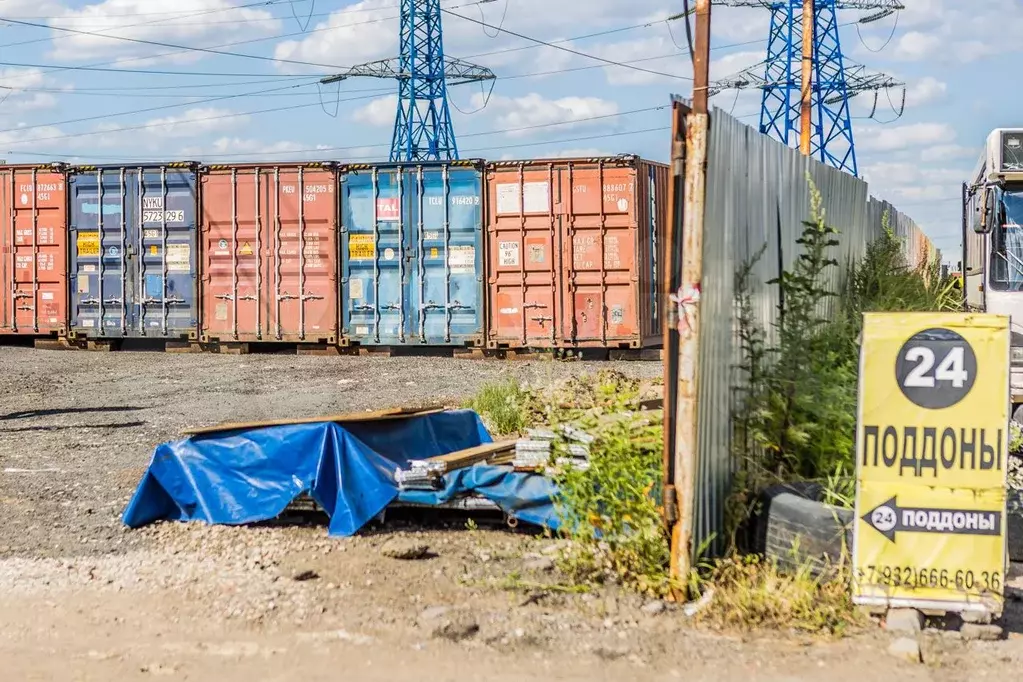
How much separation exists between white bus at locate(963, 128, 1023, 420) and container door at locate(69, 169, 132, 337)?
14973 mm

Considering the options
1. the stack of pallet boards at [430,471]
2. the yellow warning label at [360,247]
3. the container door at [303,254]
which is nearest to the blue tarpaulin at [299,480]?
the stack of pallet boards at [430,471]

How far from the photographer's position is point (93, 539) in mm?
7586

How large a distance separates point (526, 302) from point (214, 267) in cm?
559

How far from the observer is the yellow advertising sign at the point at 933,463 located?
5.54 m

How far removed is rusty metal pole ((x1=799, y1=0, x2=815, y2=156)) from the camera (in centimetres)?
2081

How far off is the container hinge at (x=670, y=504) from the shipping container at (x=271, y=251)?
15329mm

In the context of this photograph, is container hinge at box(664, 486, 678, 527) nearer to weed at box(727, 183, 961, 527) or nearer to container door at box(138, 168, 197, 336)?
weed at box(727, 183, 961, 527)

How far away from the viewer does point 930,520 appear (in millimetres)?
5582

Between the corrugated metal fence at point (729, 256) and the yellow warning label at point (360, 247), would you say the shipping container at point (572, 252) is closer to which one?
the yellow warning label at point (360, 247)

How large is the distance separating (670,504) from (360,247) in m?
15.2

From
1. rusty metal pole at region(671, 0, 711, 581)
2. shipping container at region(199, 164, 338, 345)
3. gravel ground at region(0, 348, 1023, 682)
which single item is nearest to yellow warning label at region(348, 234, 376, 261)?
shipping container at region(199, 164, 338, 345)

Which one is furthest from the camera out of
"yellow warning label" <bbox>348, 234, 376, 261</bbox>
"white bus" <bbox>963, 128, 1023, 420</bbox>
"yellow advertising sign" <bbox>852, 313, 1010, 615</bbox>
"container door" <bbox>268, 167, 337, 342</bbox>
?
"container door" <bbox>268, 167, 337, 342</bbox>

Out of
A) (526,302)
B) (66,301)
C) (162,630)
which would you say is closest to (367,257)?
(526,302)

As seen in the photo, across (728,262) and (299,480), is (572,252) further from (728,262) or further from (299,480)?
(728,262)
